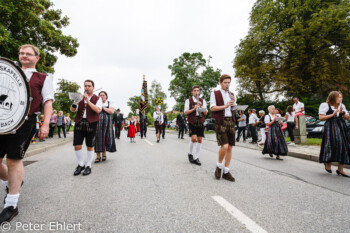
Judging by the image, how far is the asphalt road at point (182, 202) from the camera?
7.11ft

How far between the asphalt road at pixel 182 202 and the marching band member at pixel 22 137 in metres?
0.22

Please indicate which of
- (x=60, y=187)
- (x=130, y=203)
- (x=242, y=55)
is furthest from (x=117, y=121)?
(x=242, y=55)

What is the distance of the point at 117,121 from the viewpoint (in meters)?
14.3

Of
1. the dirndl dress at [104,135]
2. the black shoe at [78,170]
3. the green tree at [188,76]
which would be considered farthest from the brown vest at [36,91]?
the green tree at [188,76]

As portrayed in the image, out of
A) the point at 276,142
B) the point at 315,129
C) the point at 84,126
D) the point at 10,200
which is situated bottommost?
the point at 10,200

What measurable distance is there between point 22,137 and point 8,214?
0.84 metres

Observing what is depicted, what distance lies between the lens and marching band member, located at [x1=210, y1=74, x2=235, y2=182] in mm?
4012

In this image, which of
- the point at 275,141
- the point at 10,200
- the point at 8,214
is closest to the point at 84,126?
the point at 10,200

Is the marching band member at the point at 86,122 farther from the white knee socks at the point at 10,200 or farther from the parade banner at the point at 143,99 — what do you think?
the parade banner at the point at 143,99

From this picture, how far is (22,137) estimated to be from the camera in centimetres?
242

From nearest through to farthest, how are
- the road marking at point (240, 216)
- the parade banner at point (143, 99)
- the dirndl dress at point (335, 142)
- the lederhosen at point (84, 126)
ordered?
1. the road marking at point (240, 216)
2. the lederhosen at point (84, 126)
3. the dirndl dress at point (335, 142)
4. the parade banner at point (143, 99)

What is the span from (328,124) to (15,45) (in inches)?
509

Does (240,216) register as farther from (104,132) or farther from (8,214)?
(104,132)

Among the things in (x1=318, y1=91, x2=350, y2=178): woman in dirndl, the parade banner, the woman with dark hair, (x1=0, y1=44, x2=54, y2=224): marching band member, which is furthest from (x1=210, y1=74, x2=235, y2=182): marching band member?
the parade banner
